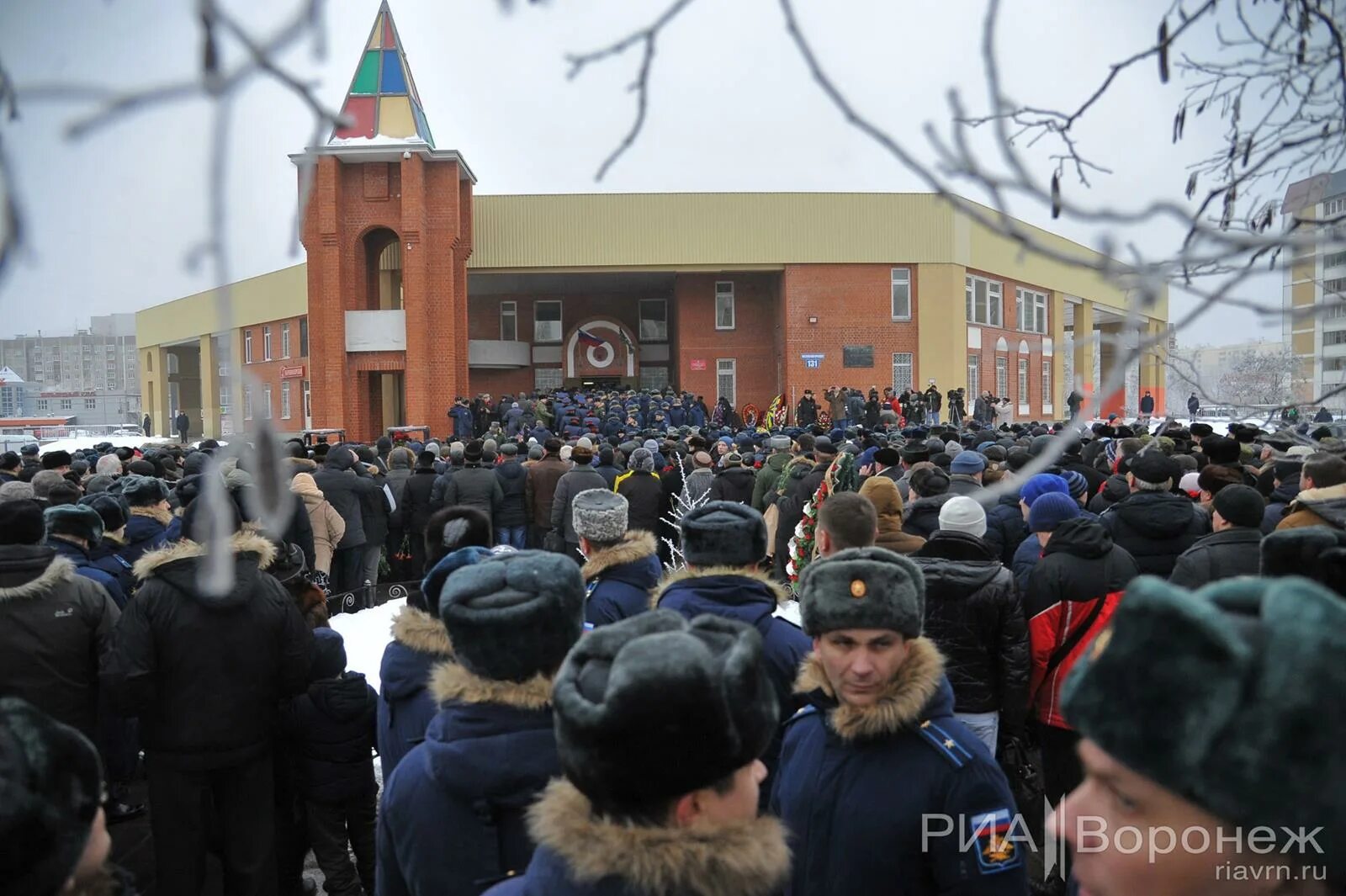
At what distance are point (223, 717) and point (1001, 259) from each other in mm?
38897

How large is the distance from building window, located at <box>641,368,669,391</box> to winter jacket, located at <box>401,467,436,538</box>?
97.8ft

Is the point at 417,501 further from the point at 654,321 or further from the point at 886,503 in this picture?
the point at 654,321

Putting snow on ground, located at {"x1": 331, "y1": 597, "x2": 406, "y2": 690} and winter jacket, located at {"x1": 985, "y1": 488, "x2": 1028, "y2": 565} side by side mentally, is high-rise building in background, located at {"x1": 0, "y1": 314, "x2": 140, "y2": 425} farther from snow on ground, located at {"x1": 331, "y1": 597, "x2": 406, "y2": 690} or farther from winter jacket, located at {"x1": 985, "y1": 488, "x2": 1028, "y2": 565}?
winter jacket, located at {"x1": 985, "y1": 488, "x2": 1028, "y2": 565}

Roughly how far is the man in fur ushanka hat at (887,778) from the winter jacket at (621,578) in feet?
5.95

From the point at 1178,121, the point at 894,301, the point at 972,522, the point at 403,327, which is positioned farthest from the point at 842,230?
the point at 1178,121

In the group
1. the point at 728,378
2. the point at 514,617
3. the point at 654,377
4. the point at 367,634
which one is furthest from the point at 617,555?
the point at 654,377

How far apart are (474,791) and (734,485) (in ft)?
25.4

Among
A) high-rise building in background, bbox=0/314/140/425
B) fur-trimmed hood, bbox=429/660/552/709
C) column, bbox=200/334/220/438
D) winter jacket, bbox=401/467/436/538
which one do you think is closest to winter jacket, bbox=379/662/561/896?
fur-trimmed hood, bbox=429/660/552/709

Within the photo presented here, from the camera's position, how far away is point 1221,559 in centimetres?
455

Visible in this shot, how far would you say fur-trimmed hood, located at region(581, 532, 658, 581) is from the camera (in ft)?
15.2

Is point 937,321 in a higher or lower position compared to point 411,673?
higher

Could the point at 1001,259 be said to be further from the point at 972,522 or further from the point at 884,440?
the point at 972,522

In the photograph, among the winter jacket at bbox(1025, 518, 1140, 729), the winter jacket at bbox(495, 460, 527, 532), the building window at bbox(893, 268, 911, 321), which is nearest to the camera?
the winter jacket at bbox(1025, 518, 1140, 729)

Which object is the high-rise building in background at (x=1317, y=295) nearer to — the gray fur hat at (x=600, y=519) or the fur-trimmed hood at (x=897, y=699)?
the fur-trimmed hood at (x=897, y=699)
